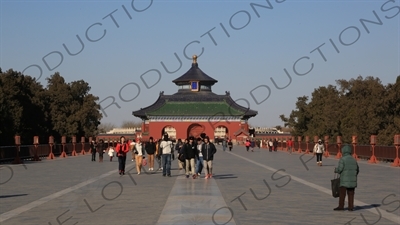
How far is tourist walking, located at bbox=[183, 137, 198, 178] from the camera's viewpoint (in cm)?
2391

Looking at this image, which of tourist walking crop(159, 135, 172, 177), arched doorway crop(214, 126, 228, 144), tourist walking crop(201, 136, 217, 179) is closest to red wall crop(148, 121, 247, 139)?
arched doorway crop(214, 126, 228, 144)

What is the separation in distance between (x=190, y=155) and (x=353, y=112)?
28.1 m

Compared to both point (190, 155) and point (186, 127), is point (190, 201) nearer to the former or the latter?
point (190, 155)

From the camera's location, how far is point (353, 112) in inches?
1965

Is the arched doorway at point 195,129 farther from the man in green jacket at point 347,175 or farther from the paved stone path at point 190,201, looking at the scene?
the man in green jacket at point 347,175

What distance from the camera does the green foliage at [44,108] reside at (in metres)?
45.3

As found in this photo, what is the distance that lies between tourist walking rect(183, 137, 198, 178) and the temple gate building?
7672 centimetres

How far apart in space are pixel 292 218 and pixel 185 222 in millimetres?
1966

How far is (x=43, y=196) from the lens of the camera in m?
16.8

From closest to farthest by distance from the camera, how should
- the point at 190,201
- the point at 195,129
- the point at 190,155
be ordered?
the point at 190,201, the point at 190,155, the point at 195,129

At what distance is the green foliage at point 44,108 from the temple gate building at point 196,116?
36.9 metres

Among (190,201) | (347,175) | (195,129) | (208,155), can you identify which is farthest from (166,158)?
(195,129)

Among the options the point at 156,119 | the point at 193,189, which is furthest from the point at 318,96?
the point at 193,189

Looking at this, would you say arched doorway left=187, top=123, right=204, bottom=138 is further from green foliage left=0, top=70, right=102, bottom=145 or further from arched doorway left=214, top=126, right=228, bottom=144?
green foliage left=0, top=70, right=102, bottom=145
